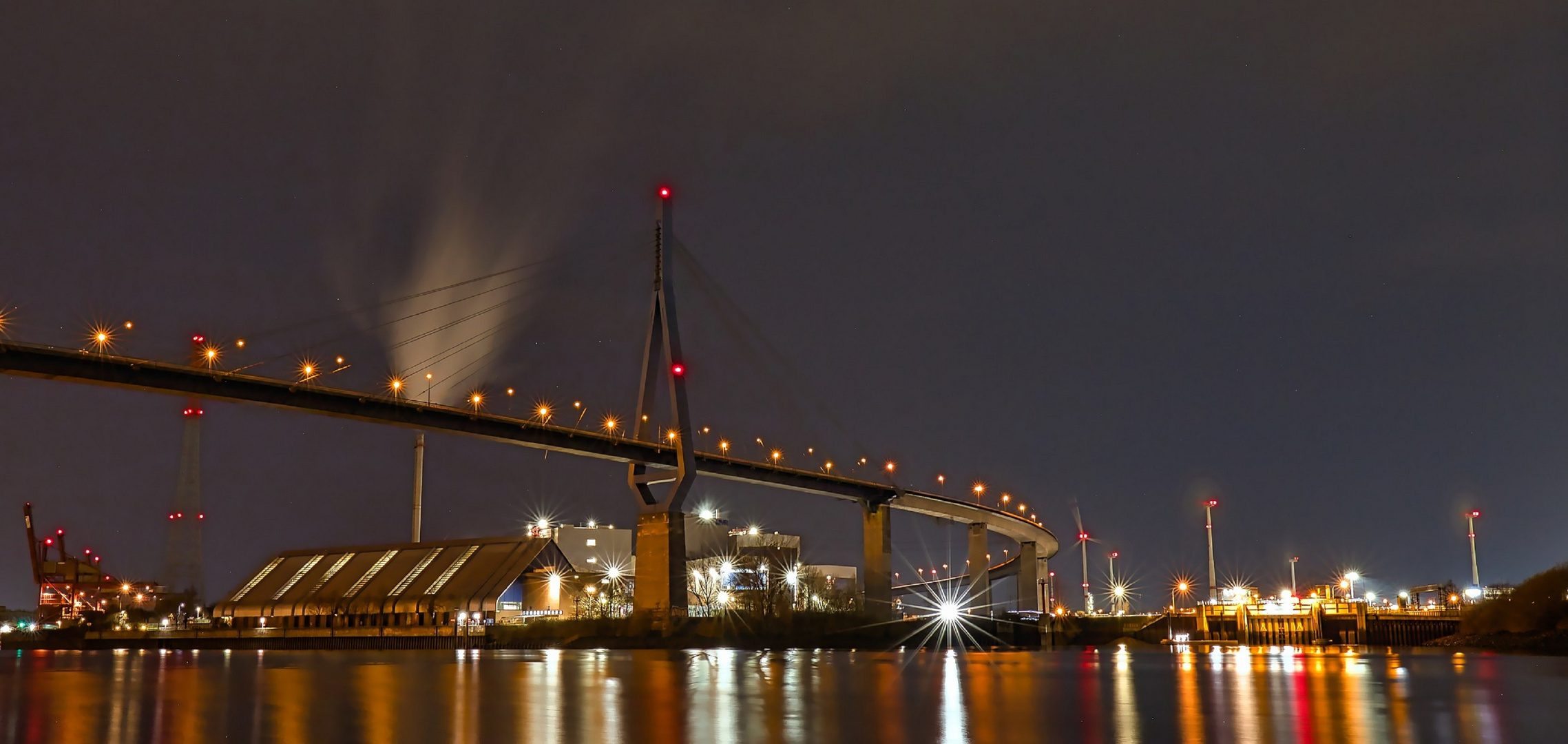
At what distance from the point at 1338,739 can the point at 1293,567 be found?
6556 inches

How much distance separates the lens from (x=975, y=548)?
14075 cm

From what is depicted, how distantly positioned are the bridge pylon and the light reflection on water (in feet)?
126

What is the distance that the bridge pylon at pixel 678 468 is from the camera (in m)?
78.3

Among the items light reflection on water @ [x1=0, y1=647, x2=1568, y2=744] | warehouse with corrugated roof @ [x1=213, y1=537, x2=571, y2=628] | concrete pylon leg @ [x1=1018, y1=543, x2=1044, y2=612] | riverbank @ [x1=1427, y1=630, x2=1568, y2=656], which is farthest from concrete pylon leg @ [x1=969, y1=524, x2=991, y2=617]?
light reflection on water @ [x1=0, y1=647, x2=1568, y2=744]

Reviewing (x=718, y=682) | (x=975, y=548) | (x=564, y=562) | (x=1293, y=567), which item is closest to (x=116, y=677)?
(x=718, y=682)

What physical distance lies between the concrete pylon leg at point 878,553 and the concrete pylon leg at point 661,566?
2804cm

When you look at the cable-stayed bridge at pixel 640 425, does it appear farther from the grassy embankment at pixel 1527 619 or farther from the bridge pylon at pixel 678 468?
the grassy embankment at pixel 1527 619

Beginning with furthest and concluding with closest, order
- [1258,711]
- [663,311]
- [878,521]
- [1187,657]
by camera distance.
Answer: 1. [878,521]
2. [663,311]
3. [1187,657]
4. [1258,711]

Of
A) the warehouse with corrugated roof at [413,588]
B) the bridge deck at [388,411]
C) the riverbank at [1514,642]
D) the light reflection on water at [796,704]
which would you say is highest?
the bridge deck at [388,411]

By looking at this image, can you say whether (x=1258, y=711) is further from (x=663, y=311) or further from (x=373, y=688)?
(x=663, y=311)

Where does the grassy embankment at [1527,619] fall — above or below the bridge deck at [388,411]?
below

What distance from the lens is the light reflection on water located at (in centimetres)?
1644

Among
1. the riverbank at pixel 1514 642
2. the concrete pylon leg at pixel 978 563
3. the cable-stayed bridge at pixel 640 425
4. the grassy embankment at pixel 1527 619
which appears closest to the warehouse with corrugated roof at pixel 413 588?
the cable-stayed bridge at pixel 640 425

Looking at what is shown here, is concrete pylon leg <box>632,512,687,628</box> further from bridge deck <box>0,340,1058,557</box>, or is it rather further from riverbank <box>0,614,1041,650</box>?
bridge deck <box>0,340,1058,557</box>
